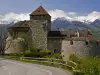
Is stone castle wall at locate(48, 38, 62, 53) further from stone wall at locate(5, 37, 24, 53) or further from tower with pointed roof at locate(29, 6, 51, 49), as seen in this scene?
stone wall at locate(5, 37, 24, 53)

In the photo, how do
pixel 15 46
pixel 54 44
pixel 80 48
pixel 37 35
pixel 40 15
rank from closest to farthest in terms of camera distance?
pixel 80 48
pixel 15 46
pixel 54 44
pixel 37 35
pixel 40 15

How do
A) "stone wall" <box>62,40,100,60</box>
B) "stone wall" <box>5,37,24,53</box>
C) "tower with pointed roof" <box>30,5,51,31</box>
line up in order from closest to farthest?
"stone wall" <box>62,40,100,60</box>
"stone wall" <box>5,37,24,53</box>
"tower with pointed roof" <box>30,5,51,31</box>

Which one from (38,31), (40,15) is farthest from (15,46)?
(40,15)

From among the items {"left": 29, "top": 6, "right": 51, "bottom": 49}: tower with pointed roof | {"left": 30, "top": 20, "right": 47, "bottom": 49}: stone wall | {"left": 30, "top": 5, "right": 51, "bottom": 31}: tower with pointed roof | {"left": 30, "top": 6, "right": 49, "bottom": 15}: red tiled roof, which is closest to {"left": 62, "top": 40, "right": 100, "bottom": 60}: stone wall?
{"left": 29, "top": 6, "right": 51, "bottom": 49}: tower with pointed roof

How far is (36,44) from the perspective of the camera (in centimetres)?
7338

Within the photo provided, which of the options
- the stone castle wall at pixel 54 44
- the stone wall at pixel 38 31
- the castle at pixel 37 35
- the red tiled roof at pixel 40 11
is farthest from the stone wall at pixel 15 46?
the red tiled roof at pixel 40 11

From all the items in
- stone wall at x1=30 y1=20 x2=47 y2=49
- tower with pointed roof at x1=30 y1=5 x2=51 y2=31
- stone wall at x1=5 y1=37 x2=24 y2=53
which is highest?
tower with pointed roof at x1=30 y1=5 x2=51 y2=31

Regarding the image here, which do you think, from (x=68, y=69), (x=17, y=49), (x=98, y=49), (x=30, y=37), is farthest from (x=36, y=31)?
(x=68, y=69)

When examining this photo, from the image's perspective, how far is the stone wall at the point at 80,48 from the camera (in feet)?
155

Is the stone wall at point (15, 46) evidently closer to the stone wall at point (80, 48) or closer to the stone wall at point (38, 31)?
the stone wall at point (38, 31)

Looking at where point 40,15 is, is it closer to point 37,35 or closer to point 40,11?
point 40,11

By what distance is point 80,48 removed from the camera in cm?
4756

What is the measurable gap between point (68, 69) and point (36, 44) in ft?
130

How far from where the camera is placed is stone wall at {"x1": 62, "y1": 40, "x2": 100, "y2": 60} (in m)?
47.4
